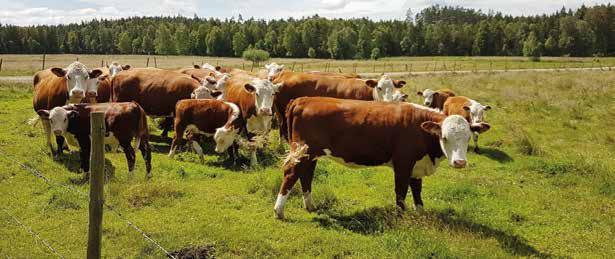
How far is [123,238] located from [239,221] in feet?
5.57

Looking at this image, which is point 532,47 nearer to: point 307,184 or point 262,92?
point 262,92

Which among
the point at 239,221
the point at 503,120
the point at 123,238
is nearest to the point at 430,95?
the point at 503,120

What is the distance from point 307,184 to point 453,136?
2.52m

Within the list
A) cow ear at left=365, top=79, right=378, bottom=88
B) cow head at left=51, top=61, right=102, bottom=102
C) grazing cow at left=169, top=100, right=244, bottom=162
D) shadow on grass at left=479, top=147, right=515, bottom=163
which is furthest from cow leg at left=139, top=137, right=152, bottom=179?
shadow on grass at left=479, top=147, right=515, bottom=163

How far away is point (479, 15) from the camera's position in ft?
652

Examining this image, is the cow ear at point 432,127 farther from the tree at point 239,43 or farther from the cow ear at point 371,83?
the tree at point 239,43

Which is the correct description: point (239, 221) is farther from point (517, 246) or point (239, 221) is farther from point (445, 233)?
point (517, 246)

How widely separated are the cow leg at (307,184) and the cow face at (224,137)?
359cm

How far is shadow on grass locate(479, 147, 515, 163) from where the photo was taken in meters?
12.1

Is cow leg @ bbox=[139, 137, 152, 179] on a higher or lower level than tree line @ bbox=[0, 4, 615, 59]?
lower

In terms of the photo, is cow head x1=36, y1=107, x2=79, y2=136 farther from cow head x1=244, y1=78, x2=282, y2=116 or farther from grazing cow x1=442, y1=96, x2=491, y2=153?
grazing cow x1=442, y1=96, x2=491, y2=153

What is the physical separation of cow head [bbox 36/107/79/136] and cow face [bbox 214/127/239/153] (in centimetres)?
308

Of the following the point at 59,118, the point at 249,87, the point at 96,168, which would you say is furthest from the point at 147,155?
the point at 96,168

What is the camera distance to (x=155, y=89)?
46.4 feet
